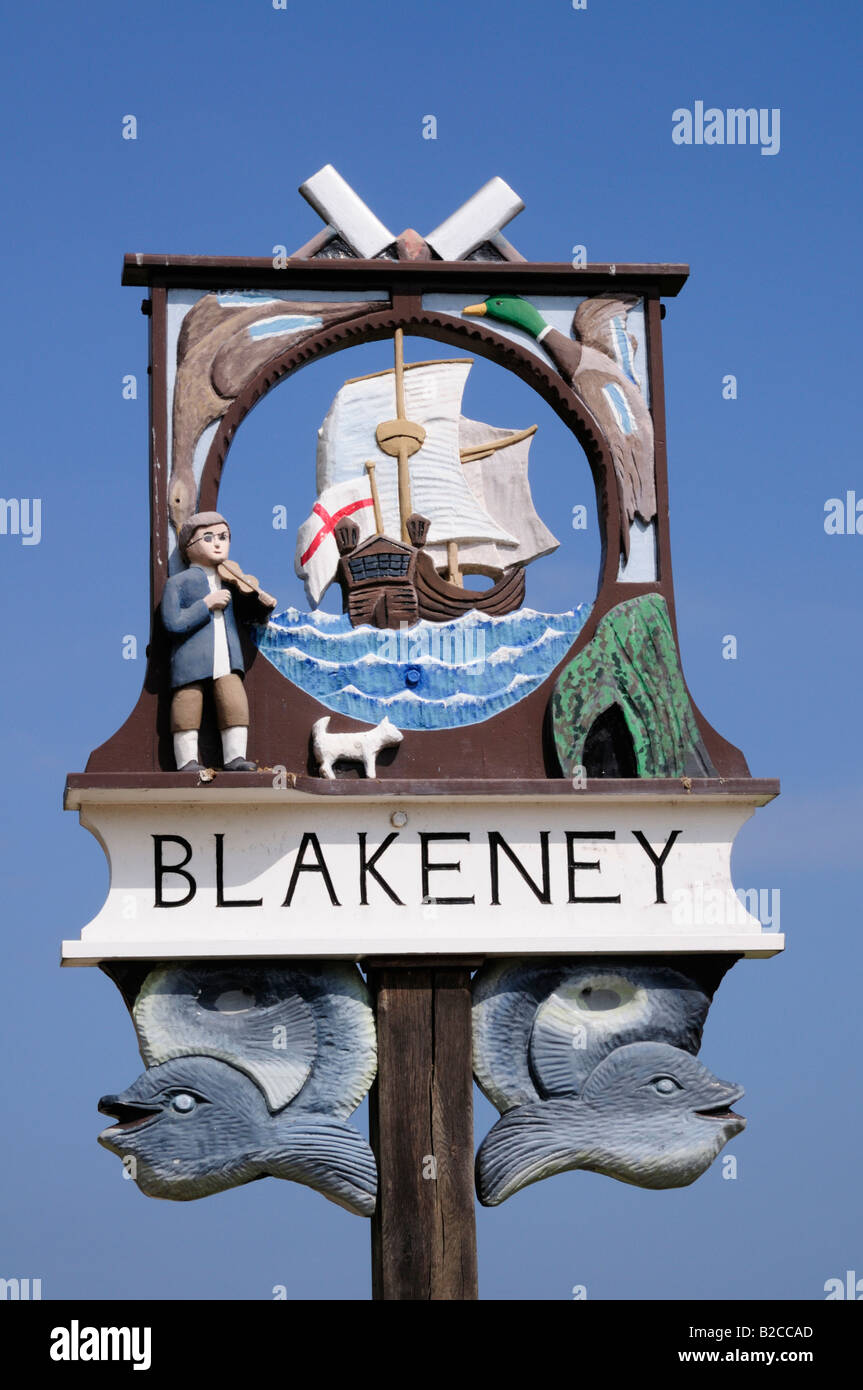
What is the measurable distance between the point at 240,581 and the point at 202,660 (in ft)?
1.63

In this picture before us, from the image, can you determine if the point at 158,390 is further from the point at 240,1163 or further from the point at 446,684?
the point at 240,1163

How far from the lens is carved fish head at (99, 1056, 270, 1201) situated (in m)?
13.4

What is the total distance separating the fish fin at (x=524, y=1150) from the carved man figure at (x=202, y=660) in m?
2.31

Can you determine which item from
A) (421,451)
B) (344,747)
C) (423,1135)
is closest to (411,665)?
(344,747)

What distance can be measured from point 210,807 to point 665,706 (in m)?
2.54

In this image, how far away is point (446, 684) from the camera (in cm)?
1428

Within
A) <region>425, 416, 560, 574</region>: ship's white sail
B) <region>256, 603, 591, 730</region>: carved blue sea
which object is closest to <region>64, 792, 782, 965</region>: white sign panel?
<region>256, 603, 591, 730</region>: carved blue sea

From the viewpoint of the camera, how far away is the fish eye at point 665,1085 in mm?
13914

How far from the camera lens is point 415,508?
14.9 metres

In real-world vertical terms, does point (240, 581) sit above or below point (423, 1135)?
above

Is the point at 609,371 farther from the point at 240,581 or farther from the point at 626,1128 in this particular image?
the point at 626,1128

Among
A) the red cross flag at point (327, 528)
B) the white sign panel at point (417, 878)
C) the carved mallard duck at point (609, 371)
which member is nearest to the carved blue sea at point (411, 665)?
the red cross flag at point (327, 528)
